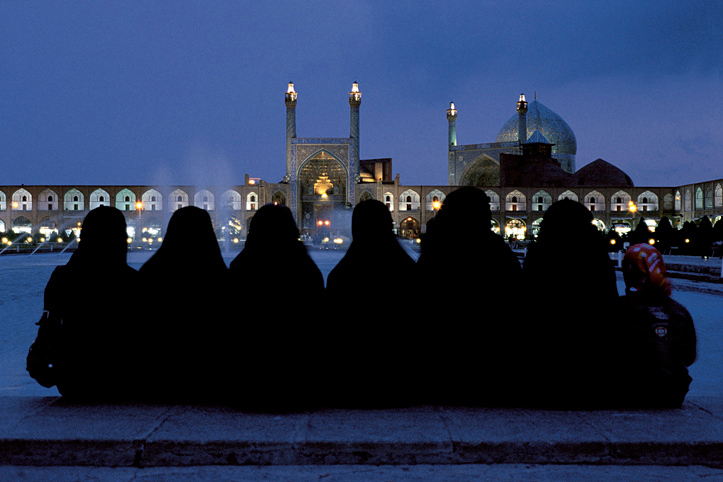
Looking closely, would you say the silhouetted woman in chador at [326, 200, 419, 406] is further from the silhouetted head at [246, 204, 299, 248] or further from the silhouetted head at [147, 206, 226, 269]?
the silhouetted head at [147, 206, 226, 269]

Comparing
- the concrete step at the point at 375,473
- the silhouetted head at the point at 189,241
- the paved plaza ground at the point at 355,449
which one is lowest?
the concrete step at the point at 375,473

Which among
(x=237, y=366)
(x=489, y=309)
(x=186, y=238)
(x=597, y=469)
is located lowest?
(x=597, y=469)

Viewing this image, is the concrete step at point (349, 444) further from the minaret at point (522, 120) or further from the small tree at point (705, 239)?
the minaret at point (522, 120)

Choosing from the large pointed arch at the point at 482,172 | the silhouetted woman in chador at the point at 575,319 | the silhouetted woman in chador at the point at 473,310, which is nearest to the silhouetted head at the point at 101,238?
the silhouetted woman in chador at the point at 473,310

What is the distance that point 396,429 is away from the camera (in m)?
2.19

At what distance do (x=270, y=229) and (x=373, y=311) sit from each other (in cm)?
54

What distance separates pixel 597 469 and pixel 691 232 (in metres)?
21.0

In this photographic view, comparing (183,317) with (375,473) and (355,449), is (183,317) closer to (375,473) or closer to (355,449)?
(355,449)

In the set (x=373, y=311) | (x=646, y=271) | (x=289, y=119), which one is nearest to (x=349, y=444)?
(x=373, y=311)

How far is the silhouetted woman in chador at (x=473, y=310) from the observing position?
2.54 m

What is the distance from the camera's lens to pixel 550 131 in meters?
47.2

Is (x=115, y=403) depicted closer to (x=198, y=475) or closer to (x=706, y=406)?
(x=198, y=475)

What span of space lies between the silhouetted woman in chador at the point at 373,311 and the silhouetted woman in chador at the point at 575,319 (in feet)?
1.71

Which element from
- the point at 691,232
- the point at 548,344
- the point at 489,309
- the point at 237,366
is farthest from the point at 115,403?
the point at 691,232
